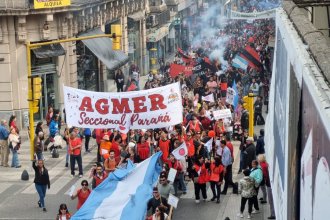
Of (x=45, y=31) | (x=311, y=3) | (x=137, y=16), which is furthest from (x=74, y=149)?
(x=137, y=16)

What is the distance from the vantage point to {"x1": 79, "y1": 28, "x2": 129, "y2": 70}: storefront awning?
35.0 m

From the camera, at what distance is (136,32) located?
46406mm

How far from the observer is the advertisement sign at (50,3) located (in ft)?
94.8

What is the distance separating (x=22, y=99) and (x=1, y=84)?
3.10ft

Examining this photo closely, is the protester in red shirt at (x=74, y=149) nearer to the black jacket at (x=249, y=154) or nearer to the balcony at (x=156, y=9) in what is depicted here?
the black jacket at (x=249, y=154)

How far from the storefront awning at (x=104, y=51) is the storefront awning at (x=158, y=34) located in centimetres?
1132

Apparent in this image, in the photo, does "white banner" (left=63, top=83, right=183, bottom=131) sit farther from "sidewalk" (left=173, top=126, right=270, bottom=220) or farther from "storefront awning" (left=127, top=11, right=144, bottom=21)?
"storefront awning" (left=127, top=11, right=144, bottom=21)

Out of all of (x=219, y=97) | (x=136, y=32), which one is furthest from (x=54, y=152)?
(x=136, y=32)

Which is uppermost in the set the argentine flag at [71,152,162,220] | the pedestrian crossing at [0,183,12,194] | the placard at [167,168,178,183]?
the argentine flag at [71,152,162,220]

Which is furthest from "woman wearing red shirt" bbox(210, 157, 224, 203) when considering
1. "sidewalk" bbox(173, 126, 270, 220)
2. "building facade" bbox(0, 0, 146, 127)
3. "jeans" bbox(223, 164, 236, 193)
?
"building facade" bbox(0, 0, 146, 127)

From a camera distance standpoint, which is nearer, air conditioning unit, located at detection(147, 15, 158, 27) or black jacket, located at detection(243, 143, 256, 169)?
black jacket, located at detection(243, 143, 256, 169)

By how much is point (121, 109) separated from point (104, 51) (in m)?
Result: 18.0

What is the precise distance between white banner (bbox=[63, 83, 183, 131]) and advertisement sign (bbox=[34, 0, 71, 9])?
35.6 ft

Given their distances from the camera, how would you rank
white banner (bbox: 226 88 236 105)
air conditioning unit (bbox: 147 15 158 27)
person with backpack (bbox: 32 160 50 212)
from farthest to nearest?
air conditioning unit (bbox: 147 15 158 27), white banner (bbox: 226 88 236 105), person with backpack (bbox: 32 160 50 212)
